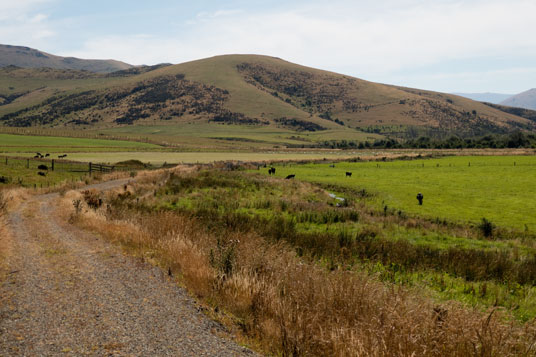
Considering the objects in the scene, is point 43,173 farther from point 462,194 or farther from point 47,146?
point 47,146

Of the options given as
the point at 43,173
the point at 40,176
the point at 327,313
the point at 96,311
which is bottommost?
the point at 40,176

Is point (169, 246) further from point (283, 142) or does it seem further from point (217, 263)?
point (283, 142)

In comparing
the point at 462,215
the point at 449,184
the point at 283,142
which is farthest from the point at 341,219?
the point at 283,142

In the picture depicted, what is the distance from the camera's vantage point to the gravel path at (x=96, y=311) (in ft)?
19.5

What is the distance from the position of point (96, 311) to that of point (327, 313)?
14.9 feet

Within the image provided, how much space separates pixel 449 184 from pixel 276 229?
960 inches

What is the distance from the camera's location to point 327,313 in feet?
22.8

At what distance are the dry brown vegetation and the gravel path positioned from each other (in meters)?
0.64

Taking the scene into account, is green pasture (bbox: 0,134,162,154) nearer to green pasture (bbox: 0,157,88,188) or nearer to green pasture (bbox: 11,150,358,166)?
green pasture (bbox: 11,150,358,166)

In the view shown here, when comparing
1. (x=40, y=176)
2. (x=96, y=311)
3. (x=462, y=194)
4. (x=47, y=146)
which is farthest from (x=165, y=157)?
(x=96, y=311)

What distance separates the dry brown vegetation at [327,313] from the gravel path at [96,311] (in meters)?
0.64

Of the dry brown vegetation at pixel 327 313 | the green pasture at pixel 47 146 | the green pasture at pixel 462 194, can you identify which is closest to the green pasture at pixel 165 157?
the green pasture at pixel 47 146

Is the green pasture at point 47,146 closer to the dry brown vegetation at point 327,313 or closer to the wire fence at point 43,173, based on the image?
the wire fence at point 43,173

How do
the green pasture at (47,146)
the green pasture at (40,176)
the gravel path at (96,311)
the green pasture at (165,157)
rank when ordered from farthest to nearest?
the green pasture at (47,146) → the green pasture at (165,157) → the green pasture at (40,176) → the gravel path at (96,311)
